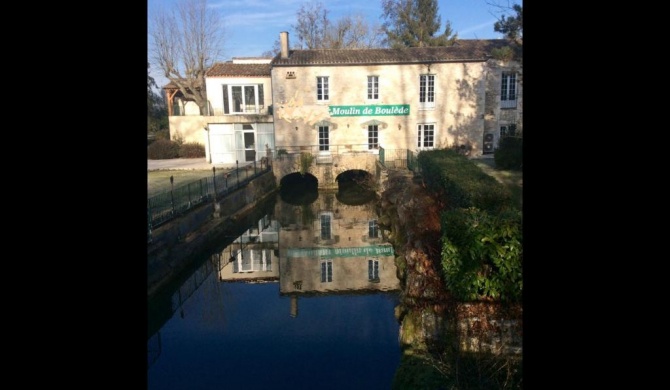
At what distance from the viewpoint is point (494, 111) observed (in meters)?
25.8

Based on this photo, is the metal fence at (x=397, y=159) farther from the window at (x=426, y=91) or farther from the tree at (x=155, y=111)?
the tree at (x=155, y=111)

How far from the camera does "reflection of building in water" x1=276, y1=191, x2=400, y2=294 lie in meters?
12.1

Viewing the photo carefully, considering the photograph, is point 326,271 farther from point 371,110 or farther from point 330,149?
point 371,110

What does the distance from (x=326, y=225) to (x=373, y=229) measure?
6.60ft

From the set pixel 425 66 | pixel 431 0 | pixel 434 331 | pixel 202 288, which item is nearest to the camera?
pixel 434 331

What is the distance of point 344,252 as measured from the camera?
48.0ft

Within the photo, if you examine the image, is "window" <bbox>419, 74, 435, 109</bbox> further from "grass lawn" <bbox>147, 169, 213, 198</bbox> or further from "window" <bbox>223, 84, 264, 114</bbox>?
"grass lawn" <bbox>147, 169, 213, 198</bbox>

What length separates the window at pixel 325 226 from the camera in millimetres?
16625

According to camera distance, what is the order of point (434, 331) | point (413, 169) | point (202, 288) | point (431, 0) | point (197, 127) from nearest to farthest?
1. point (434, 331)
2. point (202, 288)
3. point (413, 169)
4. point (197, 127)
5. point (431, 0)

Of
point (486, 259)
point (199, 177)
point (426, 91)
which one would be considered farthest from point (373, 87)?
point (486, 259)

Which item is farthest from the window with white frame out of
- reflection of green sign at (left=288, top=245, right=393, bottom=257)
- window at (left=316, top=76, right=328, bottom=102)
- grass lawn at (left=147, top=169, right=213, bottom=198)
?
window at (left=316, top=76, right=328, bottom=102)
